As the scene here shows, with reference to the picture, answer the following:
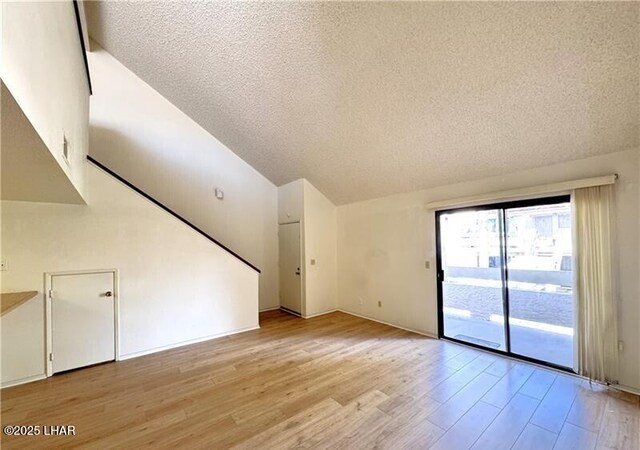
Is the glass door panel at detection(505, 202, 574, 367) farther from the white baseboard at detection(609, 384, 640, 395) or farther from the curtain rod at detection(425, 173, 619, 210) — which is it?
the white baseboard at detection(609, 384, 640, 395)

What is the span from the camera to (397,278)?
4.59 metres

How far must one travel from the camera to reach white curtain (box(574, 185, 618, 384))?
2.61 metres

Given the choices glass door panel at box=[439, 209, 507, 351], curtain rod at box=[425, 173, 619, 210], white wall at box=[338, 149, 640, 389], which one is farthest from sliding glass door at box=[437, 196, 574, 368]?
white wall at box=[338, 149, 640, 389]

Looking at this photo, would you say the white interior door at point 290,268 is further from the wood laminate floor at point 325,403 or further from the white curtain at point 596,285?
the white curtain at point 596,285

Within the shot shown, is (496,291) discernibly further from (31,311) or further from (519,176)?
(31,311)

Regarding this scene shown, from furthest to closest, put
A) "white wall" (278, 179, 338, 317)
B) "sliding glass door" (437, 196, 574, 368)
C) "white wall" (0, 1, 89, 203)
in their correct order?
"white wall" (278, 179, 338, 317)
"sliding glass door" (437, 196, 574, 368)
"white wall" (0, 1, 89, 203)

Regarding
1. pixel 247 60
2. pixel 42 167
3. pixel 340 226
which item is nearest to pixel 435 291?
pixel 340 226

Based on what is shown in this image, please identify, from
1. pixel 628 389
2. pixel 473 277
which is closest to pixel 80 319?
pixel 473 277

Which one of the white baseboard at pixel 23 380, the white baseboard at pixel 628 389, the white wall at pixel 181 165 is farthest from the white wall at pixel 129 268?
the white baseboard at pixel 628 389

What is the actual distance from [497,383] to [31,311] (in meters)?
5.13

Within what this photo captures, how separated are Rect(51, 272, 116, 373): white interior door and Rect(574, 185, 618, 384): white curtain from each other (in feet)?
18.1

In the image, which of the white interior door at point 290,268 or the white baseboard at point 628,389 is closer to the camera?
the white baseboard at point 628,389

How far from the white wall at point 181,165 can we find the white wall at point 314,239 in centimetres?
78

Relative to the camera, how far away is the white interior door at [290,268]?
5427 millimetres
